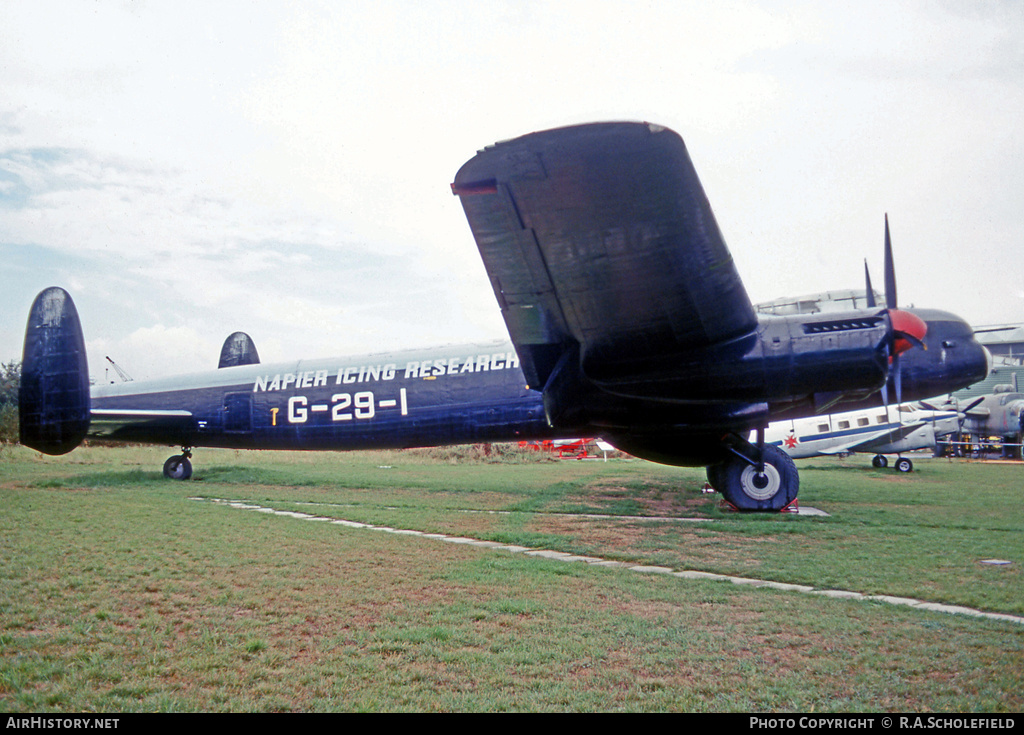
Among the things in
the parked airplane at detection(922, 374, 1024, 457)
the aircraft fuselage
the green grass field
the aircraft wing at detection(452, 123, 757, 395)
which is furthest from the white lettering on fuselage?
the parked airplane at detection(922, 374, 1024, 457)

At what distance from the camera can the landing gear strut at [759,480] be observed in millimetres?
11375

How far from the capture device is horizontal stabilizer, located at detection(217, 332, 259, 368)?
73.8 ft

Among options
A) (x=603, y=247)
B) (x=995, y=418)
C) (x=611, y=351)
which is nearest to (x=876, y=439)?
(x=995, y=418)

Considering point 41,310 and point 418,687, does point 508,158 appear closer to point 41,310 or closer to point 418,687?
point 418,687

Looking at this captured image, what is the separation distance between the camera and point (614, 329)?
7.79m

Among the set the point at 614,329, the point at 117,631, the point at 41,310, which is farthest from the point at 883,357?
the point at 41,310

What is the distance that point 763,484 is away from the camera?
11461 millimetres

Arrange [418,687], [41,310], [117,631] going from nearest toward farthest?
[418,687] → [117,631] → [41,310]

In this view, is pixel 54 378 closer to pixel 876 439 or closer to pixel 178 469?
pixel 178 469

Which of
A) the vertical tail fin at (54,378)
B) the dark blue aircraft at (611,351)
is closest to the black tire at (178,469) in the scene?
the dark blue aircraft at (611,351)

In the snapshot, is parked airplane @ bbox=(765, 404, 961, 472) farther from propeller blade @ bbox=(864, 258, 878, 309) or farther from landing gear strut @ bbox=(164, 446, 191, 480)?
landing gear strut @ bbox=(164, 446, 191, 480)

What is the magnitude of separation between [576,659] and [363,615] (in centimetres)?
198

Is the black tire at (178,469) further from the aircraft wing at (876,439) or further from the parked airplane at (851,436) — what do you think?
the aircraft wing at (876,439)

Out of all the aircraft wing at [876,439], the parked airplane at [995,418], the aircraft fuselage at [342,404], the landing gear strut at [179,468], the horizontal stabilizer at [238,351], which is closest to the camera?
the aircraft fuselage at [342,404]
